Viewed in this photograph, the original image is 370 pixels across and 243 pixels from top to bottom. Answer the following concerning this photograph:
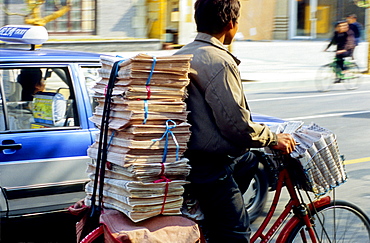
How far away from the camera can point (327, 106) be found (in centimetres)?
1226

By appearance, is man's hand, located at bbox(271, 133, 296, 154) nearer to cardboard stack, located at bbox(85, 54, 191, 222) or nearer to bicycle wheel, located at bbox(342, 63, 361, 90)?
cardboard stack, located at bbox(85, 54, 191, 222)

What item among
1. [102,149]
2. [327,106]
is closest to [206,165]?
[102,149]

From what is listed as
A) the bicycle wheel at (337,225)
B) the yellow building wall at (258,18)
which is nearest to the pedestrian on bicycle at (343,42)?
the bicycle wheel at (337,225)

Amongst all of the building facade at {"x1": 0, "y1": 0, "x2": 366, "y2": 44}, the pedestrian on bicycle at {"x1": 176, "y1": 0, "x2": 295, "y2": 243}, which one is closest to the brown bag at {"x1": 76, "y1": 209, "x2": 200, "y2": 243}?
the pedestrian on bicycle at {"x1": 176, "y1": 0, "x2": 295, "y2": 243}

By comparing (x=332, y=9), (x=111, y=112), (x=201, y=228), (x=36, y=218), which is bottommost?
(x=36, y=218)

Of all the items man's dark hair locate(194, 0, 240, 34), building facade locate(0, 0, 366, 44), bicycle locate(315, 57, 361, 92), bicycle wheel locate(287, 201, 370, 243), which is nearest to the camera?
man's dark hair locate(194, 0, 240, 34)

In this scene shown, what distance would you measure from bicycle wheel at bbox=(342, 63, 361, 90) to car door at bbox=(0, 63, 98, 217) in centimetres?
1194

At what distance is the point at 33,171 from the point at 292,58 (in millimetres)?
19939

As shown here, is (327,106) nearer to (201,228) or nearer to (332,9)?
(201,228)

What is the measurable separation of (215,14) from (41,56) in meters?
2.06

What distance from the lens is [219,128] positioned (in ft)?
9.18

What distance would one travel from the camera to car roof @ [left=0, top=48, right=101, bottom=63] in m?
4.31

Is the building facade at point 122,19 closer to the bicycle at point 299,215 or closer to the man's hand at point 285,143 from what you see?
the bicycle at point 299,215

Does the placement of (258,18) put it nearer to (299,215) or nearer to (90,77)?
(90,77)
